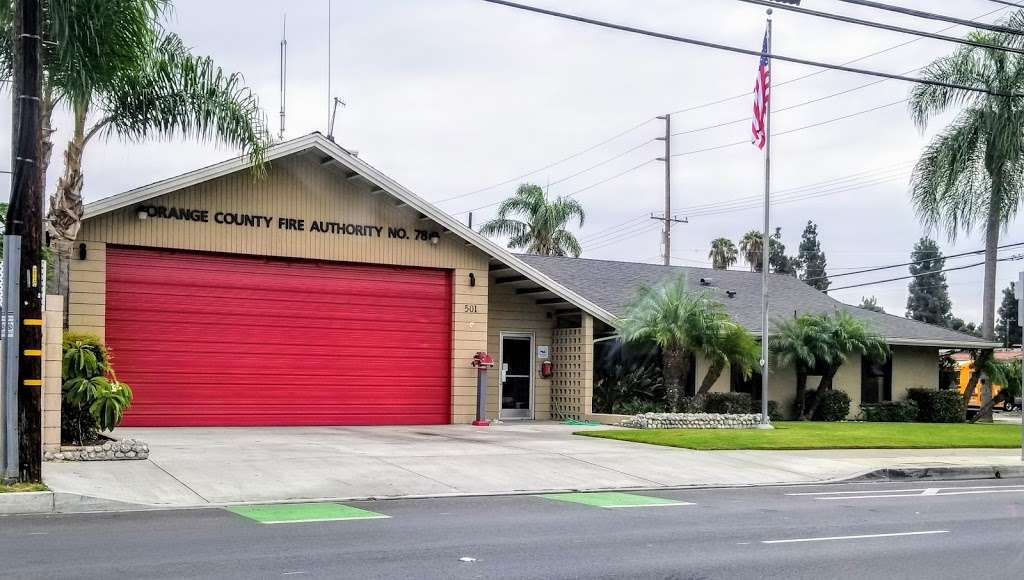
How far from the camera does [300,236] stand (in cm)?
2270

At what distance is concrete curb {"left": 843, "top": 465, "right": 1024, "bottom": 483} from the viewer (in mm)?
17047

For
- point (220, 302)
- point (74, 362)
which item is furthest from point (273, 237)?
point (74, 362)

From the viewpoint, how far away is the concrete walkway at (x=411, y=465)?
13.2m

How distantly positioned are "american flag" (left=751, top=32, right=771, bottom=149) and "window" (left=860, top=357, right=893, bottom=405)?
10.1 m

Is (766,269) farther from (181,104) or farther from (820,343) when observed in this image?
(181,104)

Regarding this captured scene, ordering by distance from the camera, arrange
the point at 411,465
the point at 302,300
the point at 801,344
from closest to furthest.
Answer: the point at 411,465, the point at 302,300, the point at 801,344

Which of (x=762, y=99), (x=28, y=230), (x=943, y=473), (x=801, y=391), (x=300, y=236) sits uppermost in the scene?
(x=762, y=99)

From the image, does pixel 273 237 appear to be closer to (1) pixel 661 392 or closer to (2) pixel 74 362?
(2) pixel 74 362

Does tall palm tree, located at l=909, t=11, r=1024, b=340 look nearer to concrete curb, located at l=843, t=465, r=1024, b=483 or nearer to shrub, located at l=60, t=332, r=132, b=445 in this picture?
concrete curb, located at l=843, t=465, r=1024, b=483

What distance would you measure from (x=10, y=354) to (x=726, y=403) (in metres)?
19.0

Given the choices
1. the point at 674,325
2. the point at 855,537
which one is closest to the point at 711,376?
the point at 674,325

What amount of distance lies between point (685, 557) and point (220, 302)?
589 inches

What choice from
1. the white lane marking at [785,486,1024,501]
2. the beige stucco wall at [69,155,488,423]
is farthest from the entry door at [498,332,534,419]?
the white lane marking at [785,486,1024,501]

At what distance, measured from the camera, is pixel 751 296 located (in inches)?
1307
